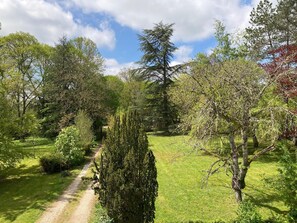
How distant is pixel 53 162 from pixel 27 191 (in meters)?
3.45

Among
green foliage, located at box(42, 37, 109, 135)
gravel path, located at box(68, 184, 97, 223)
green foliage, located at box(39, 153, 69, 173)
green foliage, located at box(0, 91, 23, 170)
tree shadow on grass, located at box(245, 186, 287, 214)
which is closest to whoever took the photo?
tree shadow on grass, located at box(245, 186, 287, 214)

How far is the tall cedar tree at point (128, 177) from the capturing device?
7.57 m

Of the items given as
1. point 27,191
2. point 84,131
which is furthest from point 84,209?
point 84,131

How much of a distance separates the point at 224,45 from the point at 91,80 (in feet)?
54.9

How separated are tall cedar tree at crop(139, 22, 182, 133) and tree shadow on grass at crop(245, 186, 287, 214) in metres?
21.3

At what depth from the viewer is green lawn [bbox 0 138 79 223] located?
1191 centimetres

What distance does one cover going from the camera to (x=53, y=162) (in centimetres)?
1872

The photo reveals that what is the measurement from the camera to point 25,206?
505 inches

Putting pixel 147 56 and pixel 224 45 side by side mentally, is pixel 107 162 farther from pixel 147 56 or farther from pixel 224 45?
pixel 147 56

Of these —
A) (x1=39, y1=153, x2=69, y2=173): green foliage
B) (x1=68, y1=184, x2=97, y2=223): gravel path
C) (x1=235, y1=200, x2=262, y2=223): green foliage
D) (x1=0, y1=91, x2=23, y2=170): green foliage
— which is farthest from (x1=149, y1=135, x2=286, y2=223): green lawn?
(x1=0, y1=91, x2=23, y2=170): green foliage

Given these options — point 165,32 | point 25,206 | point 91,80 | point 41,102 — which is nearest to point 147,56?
point 165,32

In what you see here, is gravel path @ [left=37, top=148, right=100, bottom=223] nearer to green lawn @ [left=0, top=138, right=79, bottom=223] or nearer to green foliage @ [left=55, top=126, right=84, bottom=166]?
green lawn @ [left=0, top=138, right=79, bottom=223]

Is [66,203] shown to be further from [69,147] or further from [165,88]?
[165,88]

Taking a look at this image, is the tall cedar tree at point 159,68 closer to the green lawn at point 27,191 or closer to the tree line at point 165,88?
the tree line at point 165,88
